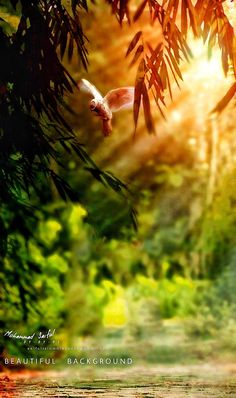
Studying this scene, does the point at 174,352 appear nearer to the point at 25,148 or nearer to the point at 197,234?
the point at 197,234

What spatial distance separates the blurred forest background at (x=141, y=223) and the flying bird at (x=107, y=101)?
28 mm

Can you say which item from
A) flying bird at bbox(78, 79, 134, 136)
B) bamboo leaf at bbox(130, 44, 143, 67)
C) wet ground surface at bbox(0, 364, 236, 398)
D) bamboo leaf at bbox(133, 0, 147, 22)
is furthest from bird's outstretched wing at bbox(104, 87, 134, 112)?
wet ground surface at bbox(0, 364, 236, 398)

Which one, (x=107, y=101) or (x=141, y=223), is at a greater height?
(x=107, y=101)

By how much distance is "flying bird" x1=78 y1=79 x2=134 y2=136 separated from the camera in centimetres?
344

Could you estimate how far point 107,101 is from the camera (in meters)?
3.44

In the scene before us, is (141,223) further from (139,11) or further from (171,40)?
(139,11)

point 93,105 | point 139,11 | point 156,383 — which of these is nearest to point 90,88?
point 93,105

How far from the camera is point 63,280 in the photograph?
11.4 ft

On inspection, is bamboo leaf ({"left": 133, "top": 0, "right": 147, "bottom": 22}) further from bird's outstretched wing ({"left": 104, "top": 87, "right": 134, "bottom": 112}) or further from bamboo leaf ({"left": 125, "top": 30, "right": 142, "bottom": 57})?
bird's outstretched wing ({"left": 104, "top": 87, "right": 134, "bottom": 112})

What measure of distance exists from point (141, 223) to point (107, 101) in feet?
1.83

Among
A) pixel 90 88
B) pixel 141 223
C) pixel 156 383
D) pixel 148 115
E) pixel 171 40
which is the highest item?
pixel 171 40

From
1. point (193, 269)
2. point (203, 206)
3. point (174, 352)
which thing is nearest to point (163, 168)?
point (203, 206)

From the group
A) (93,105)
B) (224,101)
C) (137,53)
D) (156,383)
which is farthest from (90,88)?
(156,383)

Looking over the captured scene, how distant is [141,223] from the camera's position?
3449mm
